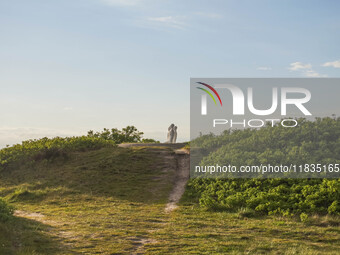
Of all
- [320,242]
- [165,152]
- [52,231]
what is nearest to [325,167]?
[320,242]

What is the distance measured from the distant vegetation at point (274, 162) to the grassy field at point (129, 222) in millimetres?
754

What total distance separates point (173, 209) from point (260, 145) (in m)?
6.69

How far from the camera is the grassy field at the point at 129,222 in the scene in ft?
32.0

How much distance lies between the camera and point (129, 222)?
1239cm

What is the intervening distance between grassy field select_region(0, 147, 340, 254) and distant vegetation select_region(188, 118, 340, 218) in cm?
75

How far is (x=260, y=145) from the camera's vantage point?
18859 mm

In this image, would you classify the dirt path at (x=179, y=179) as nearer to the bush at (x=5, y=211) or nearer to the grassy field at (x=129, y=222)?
the grassy field at (x=129, y=222)

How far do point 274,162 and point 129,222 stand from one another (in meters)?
→ 7.72

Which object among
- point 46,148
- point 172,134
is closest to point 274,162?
point 172,134

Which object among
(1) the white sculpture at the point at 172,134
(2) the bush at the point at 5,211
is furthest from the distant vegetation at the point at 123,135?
(2) the bush at the point at 5,211

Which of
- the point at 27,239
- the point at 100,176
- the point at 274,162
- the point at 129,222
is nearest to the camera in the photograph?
the point at 27,239

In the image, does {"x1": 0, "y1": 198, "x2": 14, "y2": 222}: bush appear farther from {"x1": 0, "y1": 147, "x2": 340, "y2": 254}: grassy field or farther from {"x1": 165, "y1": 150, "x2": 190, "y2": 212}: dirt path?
{"x1": 165, "y1": 150, "x2": 190, "y2": 212}: dirt path

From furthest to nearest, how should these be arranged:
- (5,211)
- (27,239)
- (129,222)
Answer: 1. (5,211)
2. (129,222)
3. (27,239)

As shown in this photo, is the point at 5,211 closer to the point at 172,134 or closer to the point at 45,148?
the point at 45,148
